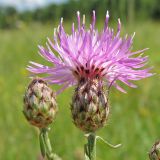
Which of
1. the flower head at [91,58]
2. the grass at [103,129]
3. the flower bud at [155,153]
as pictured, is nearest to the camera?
the flower bud at [155,153]

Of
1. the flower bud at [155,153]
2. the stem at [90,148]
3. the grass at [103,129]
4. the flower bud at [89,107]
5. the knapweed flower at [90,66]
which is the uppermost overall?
the knapweed flower at [90,66]

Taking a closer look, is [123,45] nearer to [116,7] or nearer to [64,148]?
[64,148]

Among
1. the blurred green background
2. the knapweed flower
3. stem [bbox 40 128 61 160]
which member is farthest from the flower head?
the blurred green background

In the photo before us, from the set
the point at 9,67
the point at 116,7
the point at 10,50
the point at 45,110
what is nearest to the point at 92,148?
the point at 45,110

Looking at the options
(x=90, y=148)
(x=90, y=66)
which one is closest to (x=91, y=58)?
(x=90, y=66)

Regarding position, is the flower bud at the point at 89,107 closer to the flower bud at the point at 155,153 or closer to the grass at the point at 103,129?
the flower bud at the point at 155,153

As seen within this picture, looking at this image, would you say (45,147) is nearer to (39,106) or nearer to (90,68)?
(39,106)

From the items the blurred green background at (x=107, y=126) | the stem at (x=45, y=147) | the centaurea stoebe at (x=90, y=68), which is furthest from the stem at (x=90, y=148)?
the blurred green background at (x=107, y=126)
